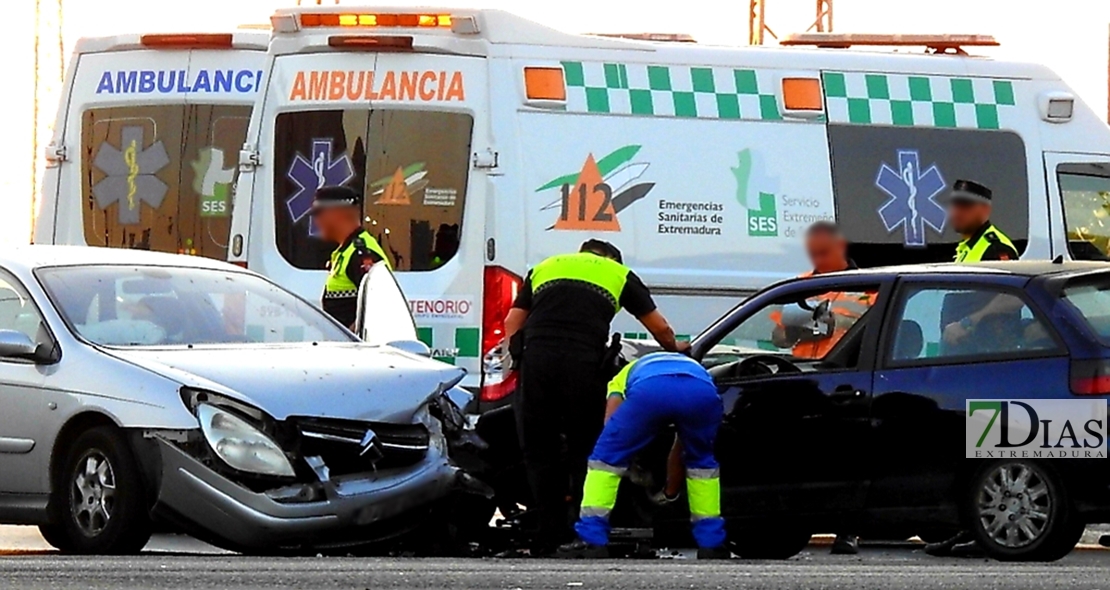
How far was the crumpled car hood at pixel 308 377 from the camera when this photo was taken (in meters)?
9.20

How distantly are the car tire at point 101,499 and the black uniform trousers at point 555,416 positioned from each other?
1.75m

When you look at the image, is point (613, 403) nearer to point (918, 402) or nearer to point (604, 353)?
point (604, 353)

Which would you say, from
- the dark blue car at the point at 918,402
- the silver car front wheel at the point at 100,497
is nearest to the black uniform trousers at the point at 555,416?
the dark blue car at the point at 918,402

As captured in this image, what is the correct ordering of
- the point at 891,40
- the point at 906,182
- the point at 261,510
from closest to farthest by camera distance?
the point at 261,510 → the point at 906,182 → the point at 891,40

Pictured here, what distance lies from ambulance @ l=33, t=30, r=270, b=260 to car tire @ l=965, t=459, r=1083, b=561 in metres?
6.10

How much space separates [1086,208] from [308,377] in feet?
17.8

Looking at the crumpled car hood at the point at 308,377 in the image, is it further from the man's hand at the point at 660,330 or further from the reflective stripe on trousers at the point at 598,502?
the man's hand at the point at 660,330

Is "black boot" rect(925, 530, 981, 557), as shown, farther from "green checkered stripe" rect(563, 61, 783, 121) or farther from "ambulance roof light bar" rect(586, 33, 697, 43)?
"ambulance roof light bar" rect(586, 33, 697, 43)

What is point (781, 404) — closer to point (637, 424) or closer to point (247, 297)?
point (637, 424)

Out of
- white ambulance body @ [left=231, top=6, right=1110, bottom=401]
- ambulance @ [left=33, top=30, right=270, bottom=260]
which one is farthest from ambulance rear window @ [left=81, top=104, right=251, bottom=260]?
white ambulance body @ [left=231, top=6, right=1110, bottom=401]

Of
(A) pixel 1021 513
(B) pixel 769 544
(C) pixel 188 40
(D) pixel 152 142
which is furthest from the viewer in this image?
(D) pixel 152 142

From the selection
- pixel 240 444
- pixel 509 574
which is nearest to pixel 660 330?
pixel 240 444

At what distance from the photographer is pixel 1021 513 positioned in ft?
30.3

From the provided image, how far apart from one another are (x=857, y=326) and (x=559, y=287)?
49.3 inches
